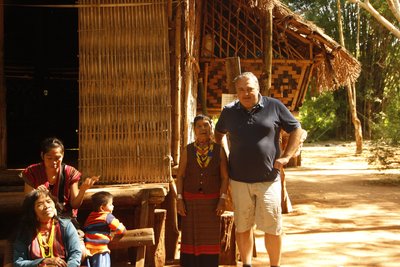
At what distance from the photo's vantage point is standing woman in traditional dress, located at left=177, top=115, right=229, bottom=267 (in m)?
4.21

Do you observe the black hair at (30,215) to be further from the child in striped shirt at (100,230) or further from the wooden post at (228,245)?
the wooden post at (228,245)

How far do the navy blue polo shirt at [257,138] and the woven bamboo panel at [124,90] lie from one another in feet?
3.78

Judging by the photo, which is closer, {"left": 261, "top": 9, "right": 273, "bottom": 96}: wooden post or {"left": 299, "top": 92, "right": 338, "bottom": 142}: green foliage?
{"left": 261, "top": 9, "right": 273, "bottom": 96}: wooden post

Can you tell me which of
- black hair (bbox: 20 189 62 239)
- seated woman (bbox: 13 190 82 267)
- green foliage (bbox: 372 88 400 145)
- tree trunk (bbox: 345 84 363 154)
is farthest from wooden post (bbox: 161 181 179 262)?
tree trunk (bbox: 345 84 363 154)

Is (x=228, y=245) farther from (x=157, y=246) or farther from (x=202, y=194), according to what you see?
(x=202, y=194)

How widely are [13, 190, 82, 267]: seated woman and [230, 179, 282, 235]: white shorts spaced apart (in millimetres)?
1375

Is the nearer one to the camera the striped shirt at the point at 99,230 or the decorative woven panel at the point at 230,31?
the striped shirt at the point at 99,230

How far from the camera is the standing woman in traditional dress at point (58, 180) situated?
3.72 meters

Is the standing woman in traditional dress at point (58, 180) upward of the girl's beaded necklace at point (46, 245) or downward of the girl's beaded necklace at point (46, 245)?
upward

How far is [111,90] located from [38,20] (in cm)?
483

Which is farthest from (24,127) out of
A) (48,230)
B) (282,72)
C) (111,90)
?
(48,230)

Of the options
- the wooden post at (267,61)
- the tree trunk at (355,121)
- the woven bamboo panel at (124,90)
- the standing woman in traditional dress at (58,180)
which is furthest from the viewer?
the tree trunk at (355,121)

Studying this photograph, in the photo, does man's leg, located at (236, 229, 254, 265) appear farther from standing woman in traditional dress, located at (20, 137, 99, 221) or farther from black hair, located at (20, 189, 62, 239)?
black hair, located at (20, 189, 62, 239)

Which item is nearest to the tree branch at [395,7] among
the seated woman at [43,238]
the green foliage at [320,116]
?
the seated woman at [43,238]
